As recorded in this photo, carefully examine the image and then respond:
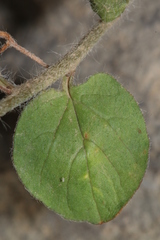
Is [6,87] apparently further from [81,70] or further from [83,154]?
[81,70]

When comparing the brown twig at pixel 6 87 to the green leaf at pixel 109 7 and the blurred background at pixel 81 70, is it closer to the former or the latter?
the green leaf at pixel 109 7

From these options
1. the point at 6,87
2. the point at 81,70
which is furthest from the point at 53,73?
the point at 81,70

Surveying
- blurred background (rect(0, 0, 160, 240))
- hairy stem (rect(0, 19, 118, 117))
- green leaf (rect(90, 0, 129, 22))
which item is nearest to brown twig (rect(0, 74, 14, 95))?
hairy stem (rect(0, 19, 118, 117))

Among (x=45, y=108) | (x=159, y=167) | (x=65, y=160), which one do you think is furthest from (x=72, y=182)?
(x=159, y=167)

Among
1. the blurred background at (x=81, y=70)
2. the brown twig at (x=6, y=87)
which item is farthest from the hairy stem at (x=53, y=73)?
the blurred background at (x=81, y=70)

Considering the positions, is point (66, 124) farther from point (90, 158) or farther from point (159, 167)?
point (159, 167)

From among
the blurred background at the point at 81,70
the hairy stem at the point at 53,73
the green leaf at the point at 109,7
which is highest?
the green leaf at the point at 109,7

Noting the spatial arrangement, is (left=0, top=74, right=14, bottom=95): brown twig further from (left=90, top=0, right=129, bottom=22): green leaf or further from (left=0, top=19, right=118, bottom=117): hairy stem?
(left=90, top=0, right=129, bottom=22): green leaf
